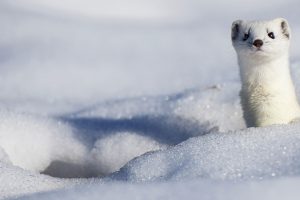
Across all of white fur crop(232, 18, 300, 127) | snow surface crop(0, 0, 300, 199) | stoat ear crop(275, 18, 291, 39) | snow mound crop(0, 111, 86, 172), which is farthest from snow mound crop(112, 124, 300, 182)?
snow mound crop(0, 111, 86, 172)

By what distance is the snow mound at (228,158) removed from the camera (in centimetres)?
265

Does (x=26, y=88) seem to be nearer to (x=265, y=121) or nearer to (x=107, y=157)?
(x=107, y=157)

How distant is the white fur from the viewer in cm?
360

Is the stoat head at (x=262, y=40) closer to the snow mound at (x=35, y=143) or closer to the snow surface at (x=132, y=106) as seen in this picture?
the snow surface at (x=132, y=106)

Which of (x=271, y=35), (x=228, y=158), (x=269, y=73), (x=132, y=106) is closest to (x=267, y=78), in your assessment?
(x=269, y=73)

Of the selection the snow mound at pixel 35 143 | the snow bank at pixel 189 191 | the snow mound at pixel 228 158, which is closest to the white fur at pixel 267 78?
the snow mound at pixel 228 158

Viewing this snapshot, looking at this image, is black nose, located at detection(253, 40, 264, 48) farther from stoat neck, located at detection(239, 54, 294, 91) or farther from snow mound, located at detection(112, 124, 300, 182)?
snow mound, located at detection(112, 124, 300, 182)

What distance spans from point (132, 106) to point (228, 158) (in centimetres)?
179

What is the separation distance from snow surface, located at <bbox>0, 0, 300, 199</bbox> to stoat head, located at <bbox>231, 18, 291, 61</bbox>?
1.51ft

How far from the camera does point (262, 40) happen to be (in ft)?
11.6

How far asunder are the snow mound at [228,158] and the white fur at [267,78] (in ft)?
1.65

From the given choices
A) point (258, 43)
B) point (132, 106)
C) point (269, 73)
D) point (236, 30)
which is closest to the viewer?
point (258, 43)

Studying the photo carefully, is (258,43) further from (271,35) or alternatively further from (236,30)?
(236,30)

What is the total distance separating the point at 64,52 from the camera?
5.45 meters
